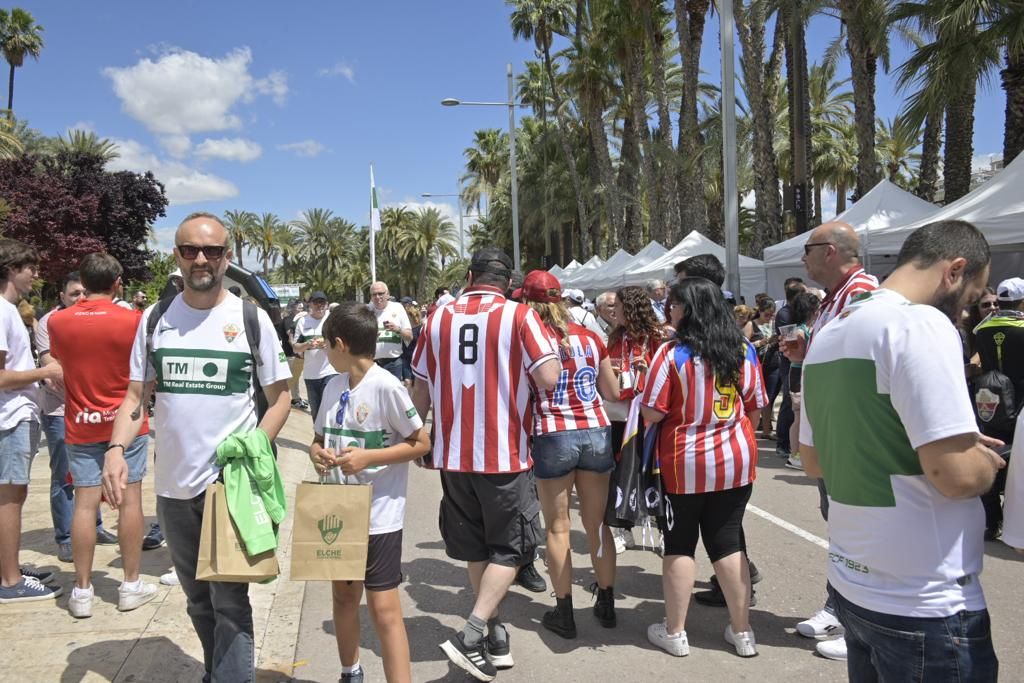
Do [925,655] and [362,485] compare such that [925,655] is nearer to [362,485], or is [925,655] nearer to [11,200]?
[362,485]

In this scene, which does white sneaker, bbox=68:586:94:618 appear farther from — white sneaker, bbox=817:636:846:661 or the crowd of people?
white sneaker, bbox=817:636:846:661

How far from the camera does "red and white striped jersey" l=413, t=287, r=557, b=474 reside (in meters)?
3.60

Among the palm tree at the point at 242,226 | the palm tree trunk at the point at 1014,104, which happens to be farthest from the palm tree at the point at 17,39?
the palm tree trunk at the point at 1014,104

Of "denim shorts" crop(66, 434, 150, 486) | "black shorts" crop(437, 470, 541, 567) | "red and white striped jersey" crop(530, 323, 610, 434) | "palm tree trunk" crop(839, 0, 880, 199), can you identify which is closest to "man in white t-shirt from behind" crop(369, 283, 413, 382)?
"denim shorts" crop(66, 434, 150, 486)

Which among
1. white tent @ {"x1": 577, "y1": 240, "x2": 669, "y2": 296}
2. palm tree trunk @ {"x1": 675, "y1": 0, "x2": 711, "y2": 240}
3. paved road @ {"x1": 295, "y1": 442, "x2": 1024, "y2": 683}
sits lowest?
paved road @ {"x1": 295, "y1": 442, "x2": 1024, "y2": 683}

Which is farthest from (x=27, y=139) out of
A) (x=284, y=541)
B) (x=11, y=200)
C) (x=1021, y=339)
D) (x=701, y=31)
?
(x=1021, y=339)

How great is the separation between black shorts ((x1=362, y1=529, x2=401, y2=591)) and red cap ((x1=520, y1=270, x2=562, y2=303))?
1628 mm

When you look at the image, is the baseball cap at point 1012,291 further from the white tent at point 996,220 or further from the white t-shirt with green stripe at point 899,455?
the white t-shirt with green stripe at point 899,455

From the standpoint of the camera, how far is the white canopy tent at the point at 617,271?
2047 centimetres

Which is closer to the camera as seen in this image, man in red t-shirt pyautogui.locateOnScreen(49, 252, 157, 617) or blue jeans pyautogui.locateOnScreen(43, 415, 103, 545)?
man in red t-shirt pyautogui.locateOnScreen(49, 252, 157, 617)

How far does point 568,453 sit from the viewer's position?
415 centimetres

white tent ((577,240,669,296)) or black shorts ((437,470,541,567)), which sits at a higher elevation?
white tent ((577,240,669,296))

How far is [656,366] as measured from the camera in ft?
12.5

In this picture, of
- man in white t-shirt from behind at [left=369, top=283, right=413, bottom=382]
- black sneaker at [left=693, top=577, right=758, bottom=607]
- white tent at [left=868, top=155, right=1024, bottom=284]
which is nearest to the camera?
black sneaker at [left=693, top=577, right=758, bottom=607]
